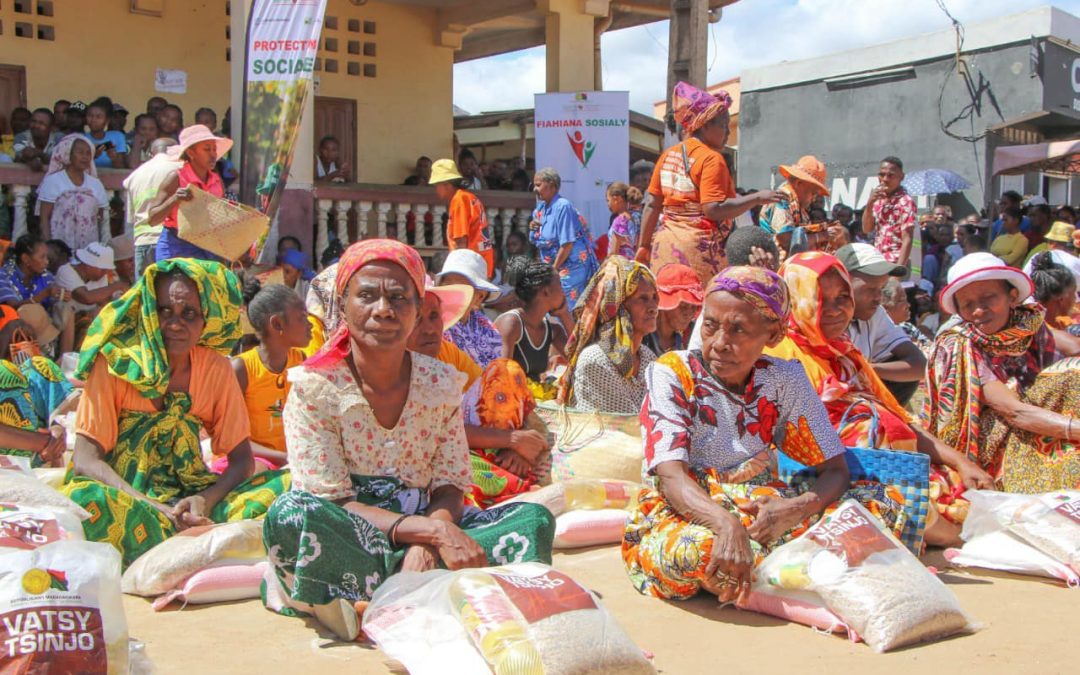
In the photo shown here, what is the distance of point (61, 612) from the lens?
8.55 ft

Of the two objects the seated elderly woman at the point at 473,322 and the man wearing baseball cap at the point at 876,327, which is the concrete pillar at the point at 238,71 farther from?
the man wearing baseball cap at the point at 876,327

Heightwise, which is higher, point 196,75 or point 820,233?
point 196,75

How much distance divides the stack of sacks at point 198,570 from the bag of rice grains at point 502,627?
882mm

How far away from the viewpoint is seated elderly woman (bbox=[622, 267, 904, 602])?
11.7 feet

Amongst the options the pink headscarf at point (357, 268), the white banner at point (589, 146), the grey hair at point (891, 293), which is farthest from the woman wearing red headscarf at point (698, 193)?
the white banner at point (589, 146)

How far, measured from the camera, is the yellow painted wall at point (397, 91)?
44.9 ft

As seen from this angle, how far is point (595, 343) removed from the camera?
5258 millimetres

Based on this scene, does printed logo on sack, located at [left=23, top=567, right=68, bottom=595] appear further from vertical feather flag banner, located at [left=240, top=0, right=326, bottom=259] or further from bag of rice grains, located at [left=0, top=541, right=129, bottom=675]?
vertical feather flag banner, located at [left=240, top=0, right=326, bottom=259]

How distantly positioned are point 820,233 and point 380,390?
5.32m

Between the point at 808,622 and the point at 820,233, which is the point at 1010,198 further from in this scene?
the point at 808,622

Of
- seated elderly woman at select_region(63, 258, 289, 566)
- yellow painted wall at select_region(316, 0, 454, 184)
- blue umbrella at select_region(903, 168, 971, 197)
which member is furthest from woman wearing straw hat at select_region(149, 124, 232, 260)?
blue umbrella at select_region(903, 168, 971, 197)

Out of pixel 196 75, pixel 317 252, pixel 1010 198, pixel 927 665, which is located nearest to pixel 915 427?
pixel 927 665

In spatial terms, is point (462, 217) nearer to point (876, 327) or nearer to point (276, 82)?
point (276, 82)

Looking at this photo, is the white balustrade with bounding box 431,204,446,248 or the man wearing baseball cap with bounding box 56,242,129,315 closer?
the man wearing baseball cap with bounding box 56,242,129,315
